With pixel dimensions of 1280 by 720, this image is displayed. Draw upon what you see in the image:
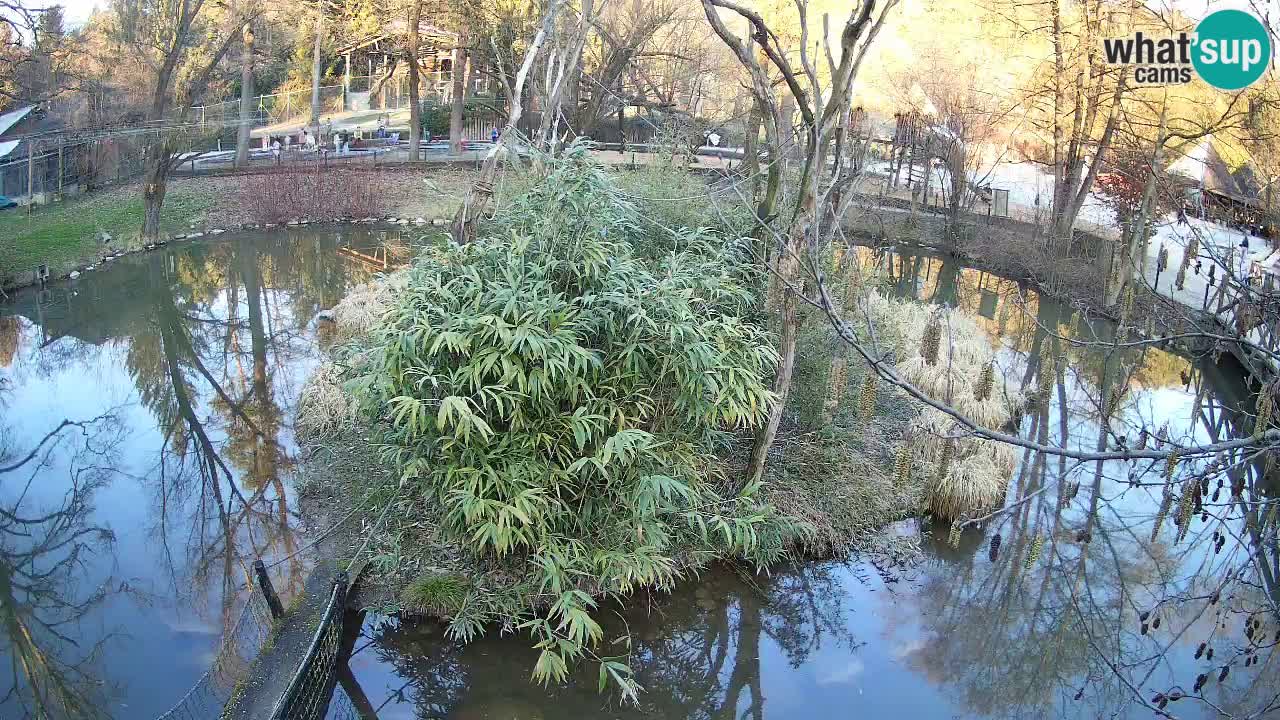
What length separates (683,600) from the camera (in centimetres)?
680

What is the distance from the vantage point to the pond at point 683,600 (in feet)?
19.2

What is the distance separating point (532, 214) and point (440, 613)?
2714 millimetres

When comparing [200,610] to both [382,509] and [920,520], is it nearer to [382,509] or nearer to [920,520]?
[382,509]

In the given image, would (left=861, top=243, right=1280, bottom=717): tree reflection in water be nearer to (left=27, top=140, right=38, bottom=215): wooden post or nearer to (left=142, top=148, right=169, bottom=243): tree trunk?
(left=142, top=148, right=169, bottom=243): tree trunk

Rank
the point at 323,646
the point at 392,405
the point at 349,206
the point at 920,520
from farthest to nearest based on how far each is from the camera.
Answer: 1. the point at 349,206
2. the point at 920,520
3. the point at 392,405
4. the point at 323,646

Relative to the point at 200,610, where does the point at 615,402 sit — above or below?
above

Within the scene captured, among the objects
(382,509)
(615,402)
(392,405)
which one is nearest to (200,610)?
(382,509)

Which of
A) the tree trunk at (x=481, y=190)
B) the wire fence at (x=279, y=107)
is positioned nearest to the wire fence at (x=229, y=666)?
the tree trunk at (x=481, y=190)

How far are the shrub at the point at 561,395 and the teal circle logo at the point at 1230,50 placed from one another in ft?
26.5

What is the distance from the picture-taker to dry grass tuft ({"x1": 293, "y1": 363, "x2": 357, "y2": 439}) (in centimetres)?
870

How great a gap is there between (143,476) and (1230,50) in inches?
528

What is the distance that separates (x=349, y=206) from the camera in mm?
19203

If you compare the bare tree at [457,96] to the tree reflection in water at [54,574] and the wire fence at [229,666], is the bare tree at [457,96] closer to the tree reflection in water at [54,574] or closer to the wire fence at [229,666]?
the tree reflection in water at [54,574]

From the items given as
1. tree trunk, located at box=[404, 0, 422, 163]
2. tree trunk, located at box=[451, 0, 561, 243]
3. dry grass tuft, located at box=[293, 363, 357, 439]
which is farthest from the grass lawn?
tree trunk, located at box=[451, 0, 561, 243]
